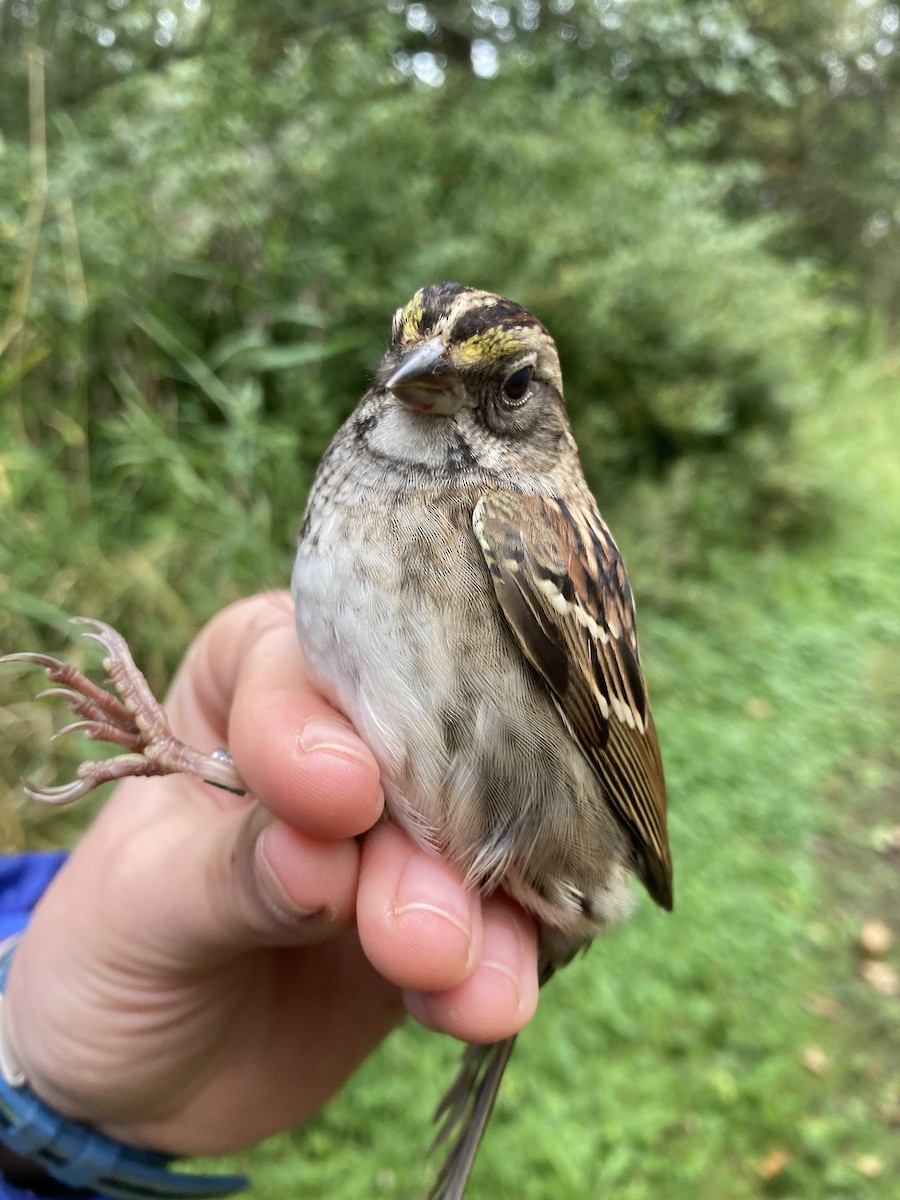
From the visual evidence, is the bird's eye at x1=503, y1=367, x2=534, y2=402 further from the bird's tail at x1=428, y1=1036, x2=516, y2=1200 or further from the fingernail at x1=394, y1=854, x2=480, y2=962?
the bird's tail at x1=428, y1=1036, x2=516, y2=1200

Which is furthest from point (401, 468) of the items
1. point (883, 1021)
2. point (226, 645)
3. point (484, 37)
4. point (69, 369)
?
point (484, 37)

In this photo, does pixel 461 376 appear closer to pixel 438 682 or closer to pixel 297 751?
pixel 438 682

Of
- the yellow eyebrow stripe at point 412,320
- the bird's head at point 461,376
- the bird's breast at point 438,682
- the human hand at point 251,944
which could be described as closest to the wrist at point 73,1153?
the human hand at point 251,944

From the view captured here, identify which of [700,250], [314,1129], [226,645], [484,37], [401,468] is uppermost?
[484,37]

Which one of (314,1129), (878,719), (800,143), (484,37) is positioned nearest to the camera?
(314,1129)

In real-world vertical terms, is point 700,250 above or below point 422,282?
above

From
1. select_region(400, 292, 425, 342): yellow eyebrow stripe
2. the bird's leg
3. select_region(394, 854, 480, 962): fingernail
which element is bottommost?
select_region(394, 854, 480, 962): fingernail

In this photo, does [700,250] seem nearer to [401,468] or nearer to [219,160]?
[219,160]

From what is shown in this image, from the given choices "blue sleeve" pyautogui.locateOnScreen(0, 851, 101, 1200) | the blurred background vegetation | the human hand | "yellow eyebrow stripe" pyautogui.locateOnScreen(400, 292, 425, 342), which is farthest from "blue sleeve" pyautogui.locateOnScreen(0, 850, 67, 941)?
"yellow eyebrow stripe" pyautogui.locateOnScreen(400, 292, 425, 342)
